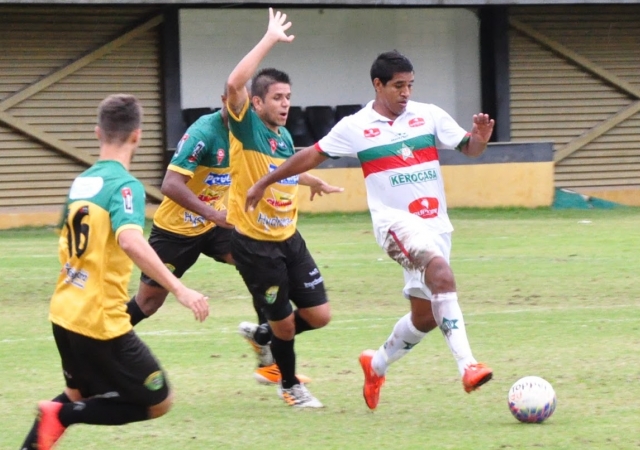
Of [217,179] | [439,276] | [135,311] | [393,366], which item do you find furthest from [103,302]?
[393,366]

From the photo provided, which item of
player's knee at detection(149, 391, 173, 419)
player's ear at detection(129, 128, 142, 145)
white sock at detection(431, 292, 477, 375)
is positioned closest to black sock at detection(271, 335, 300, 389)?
white sock at detection(431, 292, 477, 375)

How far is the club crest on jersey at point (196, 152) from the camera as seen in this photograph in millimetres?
8273

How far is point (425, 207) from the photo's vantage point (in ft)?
23.1

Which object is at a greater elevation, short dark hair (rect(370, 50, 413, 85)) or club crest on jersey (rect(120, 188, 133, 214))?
short dark hair (rect(370, 50, 413, 85))

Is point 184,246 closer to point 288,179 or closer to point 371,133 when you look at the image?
point 288,179

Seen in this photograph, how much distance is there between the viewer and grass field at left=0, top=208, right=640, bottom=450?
6.39m

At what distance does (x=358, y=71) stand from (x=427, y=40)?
5.73 feet

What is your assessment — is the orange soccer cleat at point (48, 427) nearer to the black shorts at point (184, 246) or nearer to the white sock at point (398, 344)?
the white sock at point (398, 344)

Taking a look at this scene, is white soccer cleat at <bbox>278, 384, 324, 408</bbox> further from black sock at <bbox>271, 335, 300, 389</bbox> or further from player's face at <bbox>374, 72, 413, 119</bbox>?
player's face at <bbox>374, 72, 413, 119</bbox>

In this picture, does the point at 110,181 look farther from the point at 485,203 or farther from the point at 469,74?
the point at 469,74

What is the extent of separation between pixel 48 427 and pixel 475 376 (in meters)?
2.29

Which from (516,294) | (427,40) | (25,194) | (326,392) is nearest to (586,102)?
(427,40)

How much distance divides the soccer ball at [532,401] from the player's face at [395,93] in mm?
1813

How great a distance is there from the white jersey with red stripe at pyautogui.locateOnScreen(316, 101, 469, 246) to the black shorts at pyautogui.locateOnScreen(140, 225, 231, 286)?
77.2 inches
